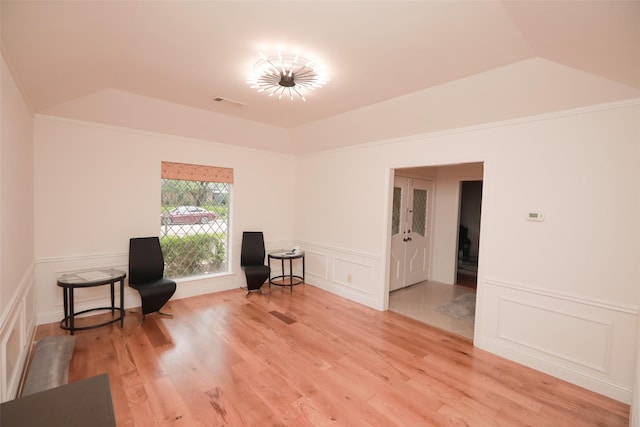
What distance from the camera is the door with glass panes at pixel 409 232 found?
4922 mm

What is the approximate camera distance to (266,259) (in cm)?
532

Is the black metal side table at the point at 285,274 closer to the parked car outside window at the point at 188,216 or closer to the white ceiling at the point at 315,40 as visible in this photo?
the parked car outside window at the point at 188,216

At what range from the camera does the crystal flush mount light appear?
2395mm

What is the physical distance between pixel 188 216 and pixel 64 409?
3.72 meters

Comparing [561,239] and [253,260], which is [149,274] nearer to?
[253,260]

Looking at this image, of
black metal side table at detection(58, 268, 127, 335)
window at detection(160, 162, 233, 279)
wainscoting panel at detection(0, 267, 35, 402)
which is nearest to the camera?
wainscoting panel at detection(0, 267, 35, 402)

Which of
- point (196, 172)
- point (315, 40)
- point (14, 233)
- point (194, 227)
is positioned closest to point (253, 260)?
point (194, 227)

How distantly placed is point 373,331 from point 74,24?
367 centimetres

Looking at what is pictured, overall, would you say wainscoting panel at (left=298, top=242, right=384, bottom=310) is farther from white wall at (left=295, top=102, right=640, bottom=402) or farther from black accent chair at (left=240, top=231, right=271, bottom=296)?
white wall at (left=295, top=102, right=640, bottom=402)

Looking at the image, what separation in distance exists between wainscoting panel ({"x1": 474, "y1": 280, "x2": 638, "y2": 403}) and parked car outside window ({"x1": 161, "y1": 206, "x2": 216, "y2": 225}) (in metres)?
3.87

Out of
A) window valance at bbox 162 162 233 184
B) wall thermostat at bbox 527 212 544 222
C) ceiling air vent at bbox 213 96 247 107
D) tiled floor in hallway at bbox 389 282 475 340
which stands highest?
ceiling air vent at bbox 213 96 247 107

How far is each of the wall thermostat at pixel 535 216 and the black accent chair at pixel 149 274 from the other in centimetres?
396

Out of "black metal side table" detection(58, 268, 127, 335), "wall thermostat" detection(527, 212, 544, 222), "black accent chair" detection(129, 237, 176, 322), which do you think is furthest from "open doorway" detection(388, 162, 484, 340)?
"black metal side table" detection(58, 268, 127, 335)

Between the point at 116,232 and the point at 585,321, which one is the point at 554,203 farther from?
the point at 116,232
